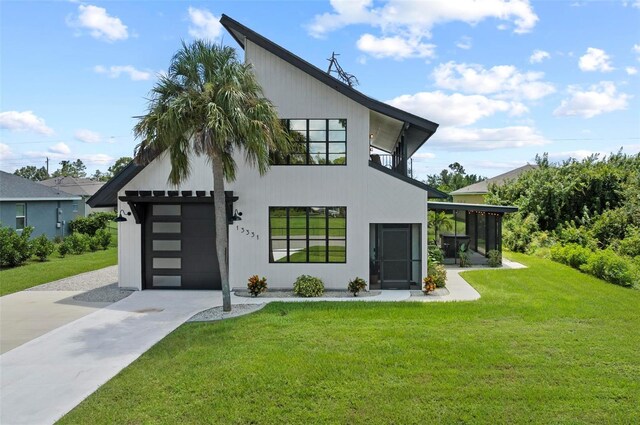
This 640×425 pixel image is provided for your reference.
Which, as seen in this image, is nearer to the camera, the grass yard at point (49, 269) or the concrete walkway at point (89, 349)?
the concrete walkway at point (89, 349)

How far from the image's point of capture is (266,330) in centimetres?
832

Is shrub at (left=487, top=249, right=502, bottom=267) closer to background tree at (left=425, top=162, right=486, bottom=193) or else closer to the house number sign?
the house number sign

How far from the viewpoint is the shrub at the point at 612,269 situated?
13477mm

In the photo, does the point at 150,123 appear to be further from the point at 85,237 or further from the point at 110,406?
the point at 85,237

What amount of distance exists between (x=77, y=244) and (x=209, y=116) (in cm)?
1626

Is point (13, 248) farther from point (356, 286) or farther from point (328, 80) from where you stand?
point (328, 80)

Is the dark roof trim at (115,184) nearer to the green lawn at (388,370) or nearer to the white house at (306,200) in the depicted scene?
the white house at (306,200)

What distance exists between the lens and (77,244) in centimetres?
2105

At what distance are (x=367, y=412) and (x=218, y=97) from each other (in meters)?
7.19

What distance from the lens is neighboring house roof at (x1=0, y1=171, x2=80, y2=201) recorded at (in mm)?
22297

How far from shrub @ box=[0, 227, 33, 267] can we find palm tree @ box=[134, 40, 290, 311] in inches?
419

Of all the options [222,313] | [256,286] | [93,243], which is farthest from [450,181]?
[222,313]

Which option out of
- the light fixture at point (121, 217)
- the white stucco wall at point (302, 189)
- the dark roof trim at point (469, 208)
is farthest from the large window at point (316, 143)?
the dark roof trim at point (469, 208)

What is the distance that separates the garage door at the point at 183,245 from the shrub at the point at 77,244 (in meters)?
10.6
